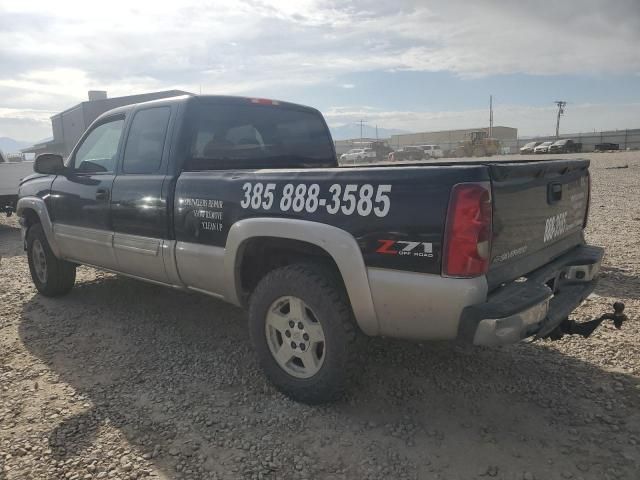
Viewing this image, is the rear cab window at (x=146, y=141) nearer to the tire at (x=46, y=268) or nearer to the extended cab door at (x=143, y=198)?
the extended cab door at (x=143, y=198)

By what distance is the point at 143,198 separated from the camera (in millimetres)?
3715

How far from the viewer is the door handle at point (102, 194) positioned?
13.4 feet

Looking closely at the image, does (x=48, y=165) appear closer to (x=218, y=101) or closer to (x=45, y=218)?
(x=45, y=218)

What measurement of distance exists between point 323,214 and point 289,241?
0.35m

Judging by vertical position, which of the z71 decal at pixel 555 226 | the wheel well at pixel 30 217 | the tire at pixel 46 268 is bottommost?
the tire at pixel 46 268

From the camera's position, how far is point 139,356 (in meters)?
3.77

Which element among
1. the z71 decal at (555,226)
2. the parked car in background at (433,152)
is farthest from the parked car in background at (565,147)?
the z71 decal at (555,226)

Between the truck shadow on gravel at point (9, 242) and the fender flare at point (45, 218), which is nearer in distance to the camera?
the fender flare at point (45, 218)

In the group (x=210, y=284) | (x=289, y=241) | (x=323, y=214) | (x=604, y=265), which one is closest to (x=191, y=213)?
(x=210, y=284)

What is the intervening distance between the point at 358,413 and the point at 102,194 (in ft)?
9.12

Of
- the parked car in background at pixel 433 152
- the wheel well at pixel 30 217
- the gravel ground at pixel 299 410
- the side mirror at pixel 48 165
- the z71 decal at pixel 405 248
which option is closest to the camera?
the z71 decal at pixel 405 248

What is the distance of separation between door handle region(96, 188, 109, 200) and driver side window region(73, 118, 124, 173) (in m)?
0.20

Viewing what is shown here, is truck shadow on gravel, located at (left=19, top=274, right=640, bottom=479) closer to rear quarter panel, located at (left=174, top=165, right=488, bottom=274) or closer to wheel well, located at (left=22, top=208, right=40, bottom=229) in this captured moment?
rear quarter panel, located at (left=174, top=165, right=488, bottom=274)

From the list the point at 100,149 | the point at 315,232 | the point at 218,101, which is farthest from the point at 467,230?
the point at 100,149
